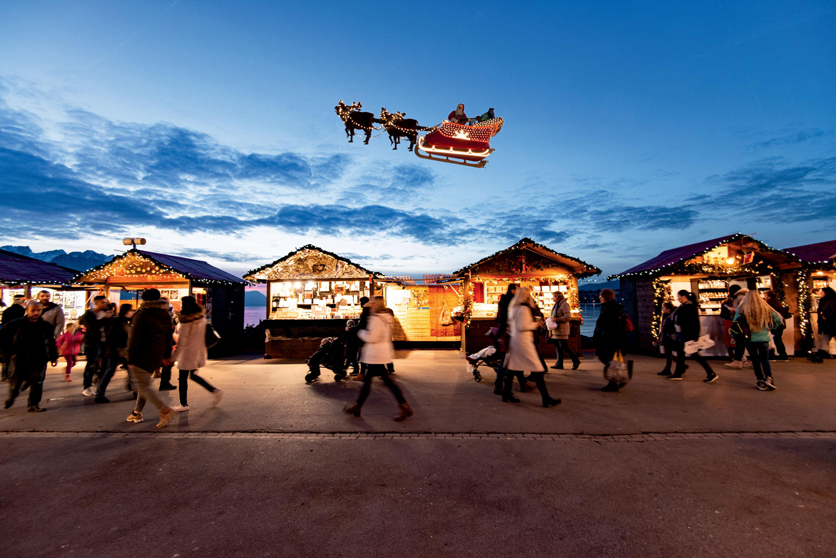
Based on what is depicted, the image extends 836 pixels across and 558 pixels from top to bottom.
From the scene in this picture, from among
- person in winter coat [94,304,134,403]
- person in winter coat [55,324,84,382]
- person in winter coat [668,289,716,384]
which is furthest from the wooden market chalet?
person in winter coat [668,289,716,384]

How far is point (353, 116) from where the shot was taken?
30.0 feet

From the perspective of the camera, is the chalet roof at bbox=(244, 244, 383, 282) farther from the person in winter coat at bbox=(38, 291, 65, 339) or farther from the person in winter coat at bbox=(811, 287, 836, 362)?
the person in winter coat at bbox=(811, 287, 836, 362)

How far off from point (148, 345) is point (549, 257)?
1114 centimetres

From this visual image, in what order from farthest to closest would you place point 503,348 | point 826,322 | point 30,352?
1. point 826,322
2. point 503,348
3. point 30,352

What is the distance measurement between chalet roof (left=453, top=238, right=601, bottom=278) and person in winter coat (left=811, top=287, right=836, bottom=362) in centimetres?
525

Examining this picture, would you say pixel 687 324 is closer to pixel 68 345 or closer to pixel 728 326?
pixel 728 326

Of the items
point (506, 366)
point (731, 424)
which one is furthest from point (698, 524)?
point (506, 366)

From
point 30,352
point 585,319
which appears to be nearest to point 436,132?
point 30,352

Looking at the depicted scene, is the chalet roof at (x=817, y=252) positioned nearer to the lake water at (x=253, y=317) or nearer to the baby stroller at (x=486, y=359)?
the baby stroller at (x=486, y=359)

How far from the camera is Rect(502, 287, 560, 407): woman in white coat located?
573cm

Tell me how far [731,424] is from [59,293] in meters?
19.1

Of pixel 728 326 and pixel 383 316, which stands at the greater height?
pixel 383 316

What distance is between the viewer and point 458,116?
9.95 metres

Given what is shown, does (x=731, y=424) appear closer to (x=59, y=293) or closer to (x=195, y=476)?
(x=195, y=476)
